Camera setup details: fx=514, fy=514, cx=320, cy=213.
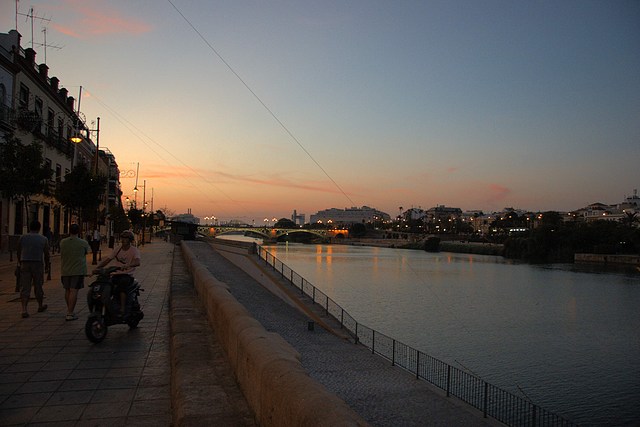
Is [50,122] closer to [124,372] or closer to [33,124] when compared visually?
[33,124]

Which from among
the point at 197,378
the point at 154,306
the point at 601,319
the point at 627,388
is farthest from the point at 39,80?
the point at 601,319

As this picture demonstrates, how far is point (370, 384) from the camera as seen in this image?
16047 mm

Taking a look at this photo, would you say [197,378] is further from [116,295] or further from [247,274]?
[247,274]

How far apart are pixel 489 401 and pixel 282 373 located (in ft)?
49.4

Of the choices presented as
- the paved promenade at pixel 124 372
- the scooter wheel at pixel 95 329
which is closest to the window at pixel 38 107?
the paved promenade at pixel 124 372

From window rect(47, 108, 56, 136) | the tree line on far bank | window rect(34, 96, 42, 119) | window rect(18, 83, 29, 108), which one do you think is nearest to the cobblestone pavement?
window rect(18, 83, 29, 108)

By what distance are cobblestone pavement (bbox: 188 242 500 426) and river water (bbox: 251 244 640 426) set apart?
15.9 feet

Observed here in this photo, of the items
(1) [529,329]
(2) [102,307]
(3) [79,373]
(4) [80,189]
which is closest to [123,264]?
(2) [102,307]

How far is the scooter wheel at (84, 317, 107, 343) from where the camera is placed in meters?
6.92

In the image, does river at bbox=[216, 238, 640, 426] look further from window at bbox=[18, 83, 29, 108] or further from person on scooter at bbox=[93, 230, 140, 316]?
window at bbox=[18, 83, 29, 108]

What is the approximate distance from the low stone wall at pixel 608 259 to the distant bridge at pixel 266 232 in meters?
82.4

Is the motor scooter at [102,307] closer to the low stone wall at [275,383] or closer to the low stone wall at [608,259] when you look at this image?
the low stone wall at [275,383]

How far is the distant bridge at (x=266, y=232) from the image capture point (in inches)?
5463

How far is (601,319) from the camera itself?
33.1 meters
